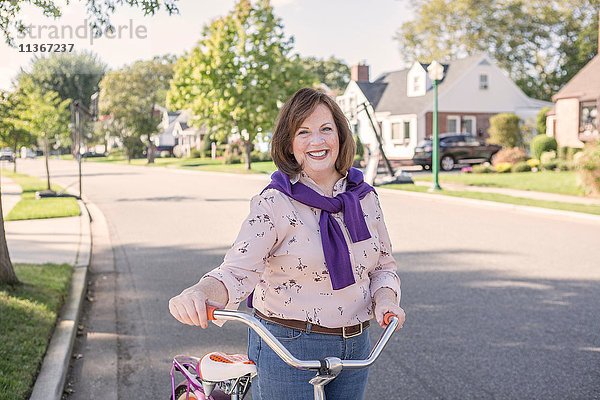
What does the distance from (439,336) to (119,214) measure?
11.6m

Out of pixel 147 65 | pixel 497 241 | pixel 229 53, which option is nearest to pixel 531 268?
pixel 497 241

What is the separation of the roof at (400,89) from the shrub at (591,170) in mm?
23658

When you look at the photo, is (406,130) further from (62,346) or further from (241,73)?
(62,346)

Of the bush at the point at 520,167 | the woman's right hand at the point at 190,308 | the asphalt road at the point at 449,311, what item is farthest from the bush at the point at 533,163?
the woman's right hand at the point at 190,308

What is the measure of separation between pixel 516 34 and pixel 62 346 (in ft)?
187

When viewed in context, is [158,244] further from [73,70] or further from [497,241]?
[73,70]

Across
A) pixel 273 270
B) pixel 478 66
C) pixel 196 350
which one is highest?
pixel 478 66

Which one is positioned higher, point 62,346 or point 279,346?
point 279,346

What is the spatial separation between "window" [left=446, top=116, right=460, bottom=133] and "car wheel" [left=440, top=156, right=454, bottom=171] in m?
10.9

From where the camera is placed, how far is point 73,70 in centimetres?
8844

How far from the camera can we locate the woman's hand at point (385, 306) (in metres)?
2.43

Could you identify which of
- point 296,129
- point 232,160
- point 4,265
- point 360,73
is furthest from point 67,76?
point 296,129

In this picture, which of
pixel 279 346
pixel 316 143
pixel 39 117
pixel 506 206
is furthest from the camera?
pixel 39 117

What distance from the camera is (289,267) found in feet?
8.05
